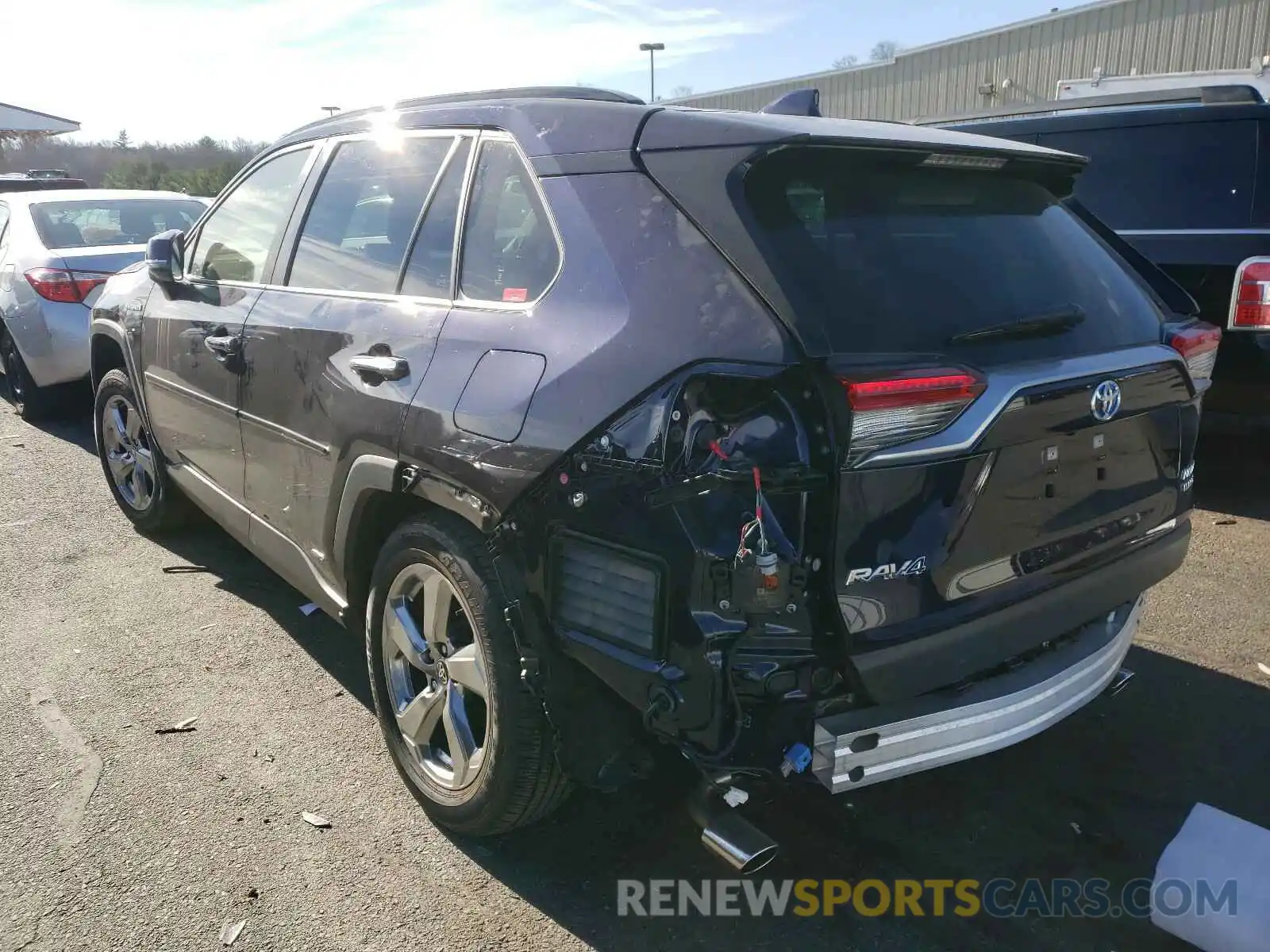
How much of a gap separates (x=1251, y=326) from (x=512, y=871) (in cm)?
461

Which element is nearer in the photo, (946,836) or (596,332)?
(596,332)

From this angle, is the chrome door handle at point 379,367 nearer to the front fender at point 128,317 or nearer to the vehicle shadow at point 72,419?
the front fender at point 128,317

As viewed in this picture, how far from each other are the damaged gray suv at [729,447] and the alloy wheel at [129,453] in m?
2.34

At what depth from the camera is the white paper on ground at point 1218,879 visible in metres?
2.29

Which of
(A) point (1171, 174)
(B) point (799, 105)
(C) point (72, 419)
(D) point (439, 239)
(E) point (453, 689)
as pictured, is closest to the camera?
(E) point (453, 689)

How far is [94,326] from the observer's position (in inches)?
207

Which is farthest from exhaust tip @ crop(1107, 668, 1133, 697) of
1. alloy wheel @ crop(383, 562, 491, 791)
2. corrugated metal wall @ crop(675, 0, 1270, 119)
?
corrugated metal wall @ crop(675, 0, 1270, 119)

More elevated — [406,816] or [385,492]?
[385,492]

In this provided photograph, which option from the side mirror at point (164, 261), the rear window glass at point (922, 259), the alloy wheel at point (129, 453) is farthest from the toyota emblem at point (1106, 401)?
the alloy wheel at point (129, 453)

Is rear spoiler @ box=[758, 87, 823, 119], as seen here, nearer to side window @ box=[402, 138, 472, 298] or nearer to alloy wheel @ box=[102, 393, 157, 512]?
side window @ box=[402, 138, 472, 298]

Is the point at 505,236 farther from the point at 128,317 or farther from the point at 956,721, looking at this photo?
the point at 128,317

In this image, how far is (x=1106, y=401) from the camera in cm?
243

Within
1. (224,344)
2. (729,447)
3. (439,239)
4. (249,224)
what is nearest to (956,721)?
(729,447)

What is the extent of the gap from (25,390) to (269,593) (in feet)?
15.7
